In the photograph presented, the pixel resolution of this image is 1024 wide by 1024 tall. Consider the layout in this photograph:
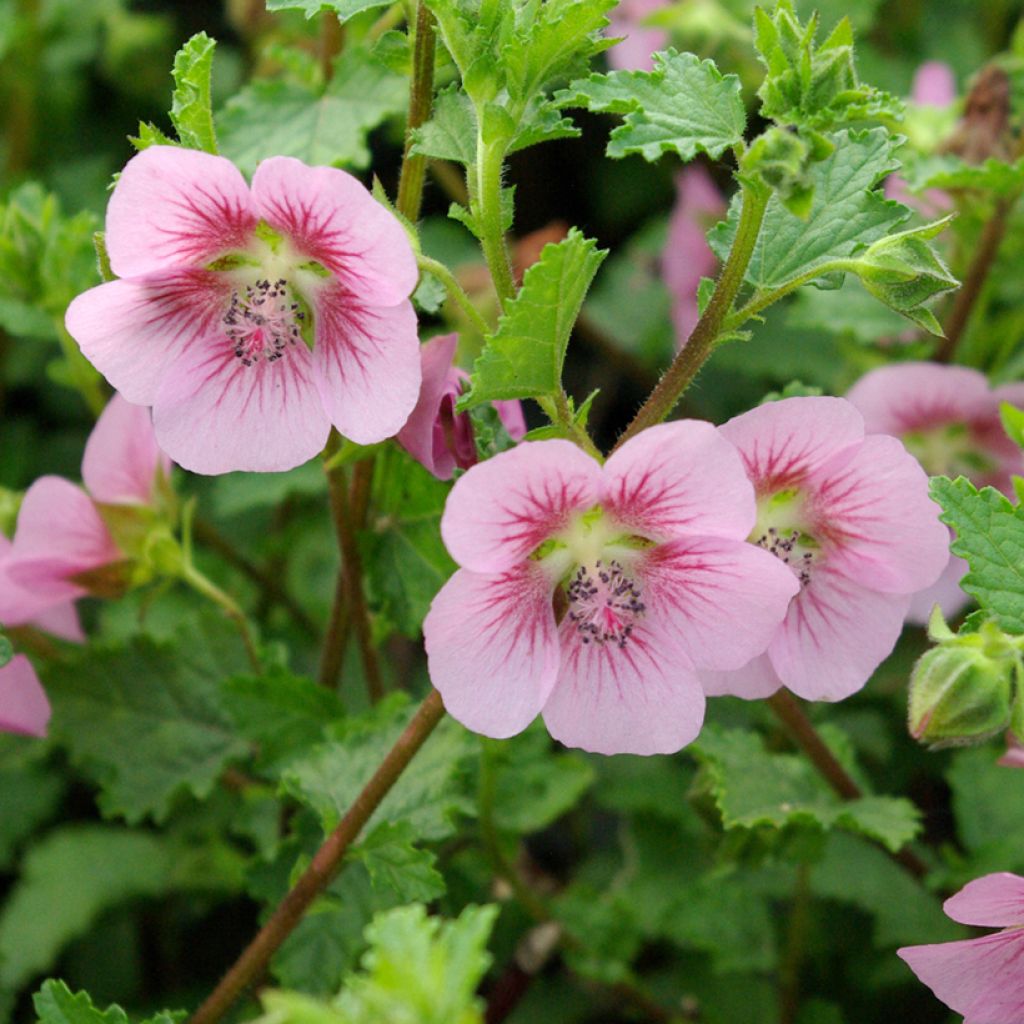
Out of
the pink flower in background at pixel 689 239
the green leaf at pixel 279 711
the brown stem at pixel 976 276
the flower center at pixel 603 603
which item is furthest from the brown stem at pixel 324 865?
the pink flower in background at pixel 689 239

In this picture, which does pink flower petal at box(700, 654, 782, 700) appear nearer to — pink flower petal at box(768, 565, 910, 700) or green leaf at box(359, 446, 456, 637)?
pink flower petal at box(768, 565, 910, 700)

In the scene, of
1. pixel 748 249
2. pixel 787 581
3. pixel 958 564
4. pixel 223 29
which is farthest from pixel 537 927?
pixel 223 29

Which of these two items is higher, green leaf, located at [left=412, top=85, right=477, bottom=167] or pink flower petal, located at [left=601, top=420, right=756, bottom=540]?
green leaf, located at [left=412, top=85, right=477, bottom=167]

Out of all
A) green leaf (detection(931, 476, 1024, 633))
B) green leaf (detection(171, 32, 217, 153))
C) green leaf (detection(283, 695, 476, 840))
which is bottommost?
green leaf (detection(283, 695, 476, 840))

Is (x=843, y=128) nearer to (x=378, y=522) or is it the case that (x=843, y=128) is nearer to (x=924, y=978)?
(x=378, y=522)

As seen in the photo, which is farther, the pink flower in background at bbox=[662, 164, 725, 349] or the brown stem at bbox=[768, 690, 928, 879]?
the pink flower in background at bbox=[662, 164, 725, 349]

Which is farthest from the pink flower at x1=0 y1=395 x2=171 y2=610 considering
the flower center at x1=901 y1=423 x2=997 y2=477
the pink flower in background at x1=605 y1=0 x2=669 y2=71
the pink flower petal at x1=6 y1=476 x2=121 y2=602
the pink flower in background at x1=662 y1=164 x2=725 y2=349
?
the pink flower in background at x1=605 y1=0 x2=669 y2=71
